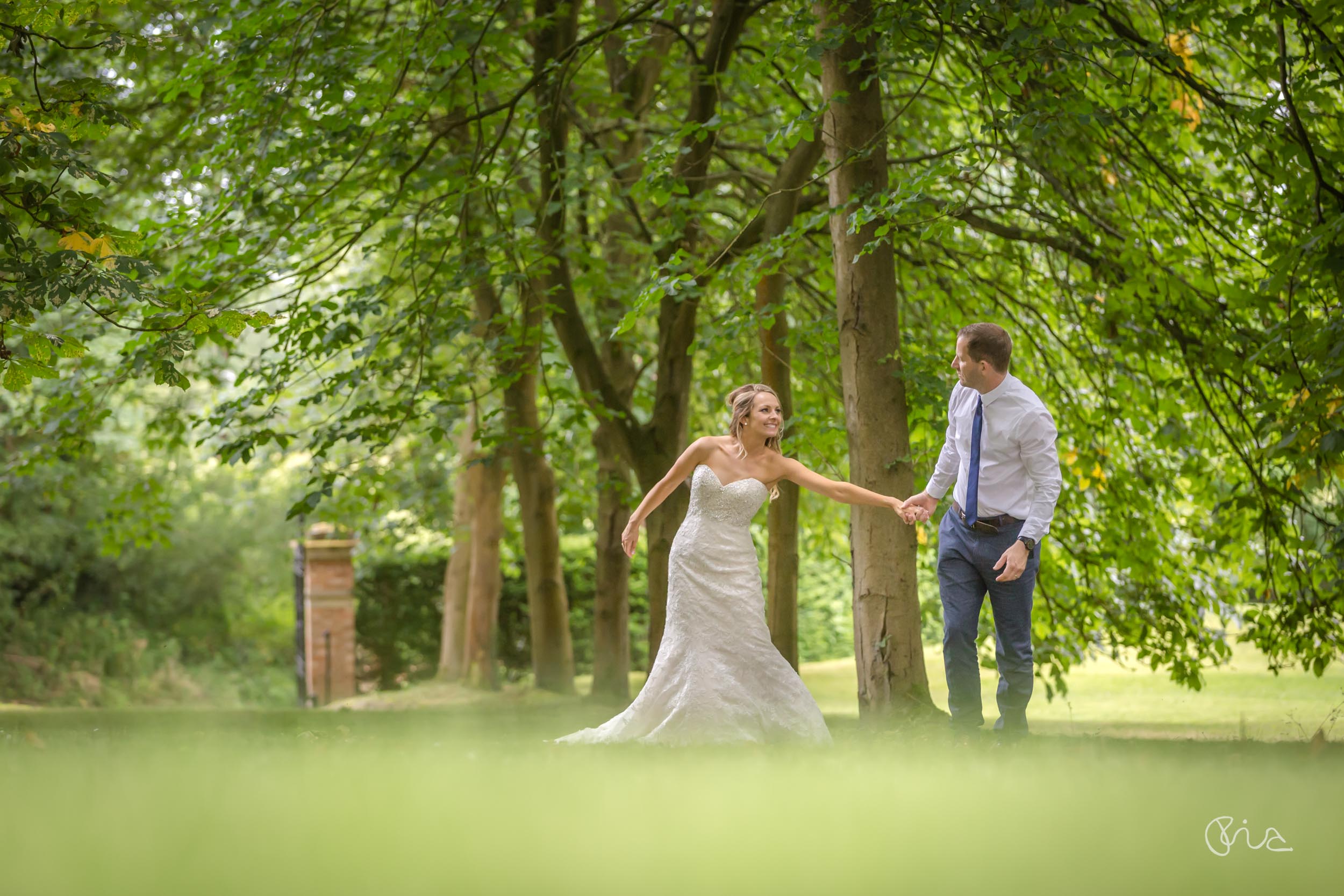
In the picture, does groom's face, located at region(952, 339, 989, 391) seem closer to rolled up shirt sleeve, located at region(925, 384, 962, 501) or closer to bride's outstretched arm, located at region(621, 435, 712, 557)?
rolled up shirt sleeve, located at region(925, 384, 962, 501)

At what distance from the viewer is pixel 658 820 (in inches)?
145

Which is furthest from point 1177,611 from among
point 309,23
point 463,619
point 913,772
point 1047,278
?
point 463,619

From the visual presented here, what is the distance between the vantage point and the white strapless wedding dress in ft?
20.2

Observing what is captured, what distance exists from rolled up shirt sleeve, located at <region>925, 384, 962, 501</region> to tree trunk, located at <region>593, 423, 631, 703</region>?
6.36m

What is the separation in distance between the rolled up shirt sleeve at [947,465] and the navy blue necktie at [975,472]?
8.3 inches

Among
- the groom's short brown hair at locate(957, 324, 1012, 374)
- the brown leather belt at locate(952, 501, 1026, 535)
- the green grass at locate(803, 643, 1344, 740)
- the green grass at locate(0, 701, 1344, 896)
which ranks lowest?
the green grass at locate(803, 643, 1344, 740)

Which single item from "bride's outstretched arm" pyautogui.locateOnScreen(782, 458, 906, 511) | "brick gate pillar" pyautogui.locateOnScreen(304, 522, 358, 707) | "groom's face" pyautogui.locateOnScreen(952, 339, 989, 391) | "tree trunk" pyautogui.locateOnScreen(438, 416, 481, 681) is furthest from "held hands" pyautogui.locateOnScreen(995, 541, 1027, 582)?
"brick gate pillar" pyautogui.locateOnScreen(304, 522, 358, 707)

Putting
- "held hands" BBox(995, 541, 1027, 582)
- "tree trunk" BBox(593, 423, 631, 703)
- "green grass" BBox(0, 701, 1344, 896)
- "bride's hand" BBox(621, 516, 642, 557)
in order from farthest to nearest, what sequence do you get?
"tree trunk" BBox(593, 423, 631, 703) → "bride's hand" BBox(621, 516, 642, 557) → "held hands" BBox(995, 541, 1027, 582) → "green grass" BBox(0, 701, 1344, 896)

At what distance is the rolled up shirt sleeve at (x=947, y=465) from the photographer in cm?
584

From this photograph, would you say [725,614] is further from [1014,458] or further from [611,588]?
[611,588]

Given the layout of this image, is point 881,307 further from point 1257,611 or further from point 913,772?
point 1257,611

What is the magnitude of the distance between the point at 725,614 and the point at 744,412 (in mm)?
1135

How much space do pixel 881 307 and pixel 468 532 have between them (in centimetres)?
1042

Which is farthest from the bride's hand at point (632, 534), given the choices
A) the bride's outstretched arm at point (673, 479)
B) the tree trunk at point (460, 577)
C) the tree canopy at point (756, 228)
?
the tree trunk at point (460, 577)
